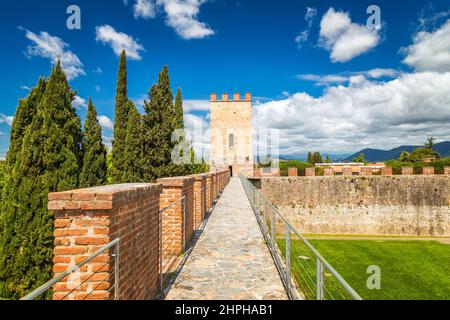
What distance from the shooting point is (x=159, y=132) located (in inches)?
727

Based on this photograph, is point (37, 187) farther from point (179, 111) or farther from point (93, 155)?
point (179, 111)

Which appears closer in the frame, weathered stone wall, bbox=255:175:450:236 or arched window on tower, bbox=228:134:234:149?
weathered stone wall, bbox=255:175:450:236

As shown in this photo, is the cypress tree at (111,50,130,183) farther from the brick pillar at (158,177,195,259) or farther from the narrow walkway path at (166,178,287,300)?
the brick pillar at (158,177,195,259)

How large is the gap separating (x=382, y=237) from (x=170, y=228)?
79.8 feet

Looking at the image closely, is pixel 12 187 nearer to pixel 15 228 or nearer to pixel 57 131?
pixel 15 228

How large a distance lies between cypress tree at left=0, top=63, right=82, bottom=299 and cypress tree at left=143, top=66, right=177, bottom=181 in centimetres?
823

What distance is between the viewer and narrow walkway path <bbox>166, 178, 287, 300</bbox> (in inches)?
148

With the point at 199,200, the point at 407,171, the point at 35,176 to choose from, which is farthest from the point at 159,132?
the point at 407,171

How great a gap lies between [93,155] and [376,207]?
23.2 m

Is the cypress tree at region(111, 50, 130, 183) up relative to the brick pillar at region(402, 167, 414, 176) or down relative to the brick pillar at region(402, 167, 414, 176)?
up

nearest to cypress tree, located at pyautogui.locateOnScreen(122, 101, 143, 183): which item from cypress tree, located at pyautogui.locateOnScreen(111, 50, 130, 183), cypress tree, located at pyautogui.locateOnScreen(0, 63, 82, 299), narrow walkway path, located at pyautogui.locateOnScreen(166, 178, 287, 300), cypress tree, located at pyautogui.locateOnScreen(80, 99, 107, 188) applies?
cypress tree, located at pyautogui.locateOnScreen(111, 50, 130, 183)

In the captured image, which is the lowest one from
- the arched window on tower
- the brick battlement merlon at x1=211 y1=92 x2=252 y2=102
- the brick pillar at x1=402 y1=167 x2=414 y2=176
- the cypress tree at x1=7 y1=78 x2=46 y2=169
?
the brick pillar at x1=402 y1=167 x2=414 y2=176
